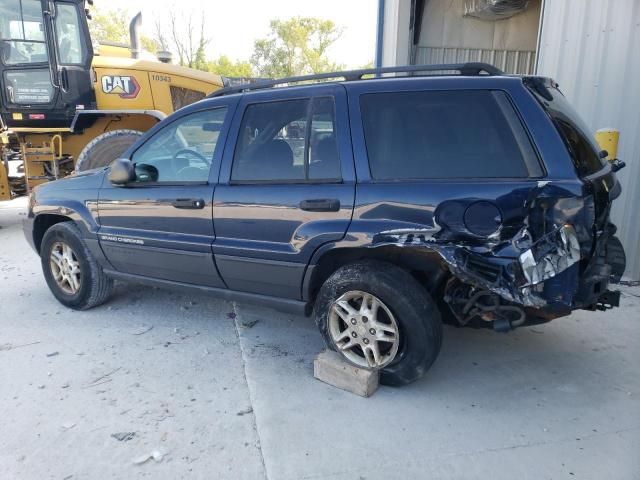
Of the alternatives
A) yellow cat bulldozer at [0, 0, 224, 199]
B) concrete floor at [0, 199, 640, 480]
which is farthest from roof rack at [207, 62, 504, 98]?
yellow cat bulldozer at [0, 0, 224, 199]

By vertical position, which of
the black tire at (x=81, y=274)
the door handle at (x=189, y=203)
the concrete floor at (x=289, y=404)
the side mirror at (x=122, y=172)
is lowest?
the concrete floor at (x=289, y=404)

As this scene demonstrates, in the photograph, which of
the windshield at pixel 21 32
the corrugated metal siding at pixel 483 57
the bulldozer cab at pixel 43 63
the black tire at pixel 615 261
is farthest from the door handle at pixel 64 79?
the black tire at pixel 615 261

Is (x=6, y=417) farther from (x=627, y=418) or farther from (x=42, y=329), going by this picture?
(x=627, y=418)

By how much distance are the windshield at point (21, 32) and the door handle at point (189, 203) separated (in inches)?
Answer: 213

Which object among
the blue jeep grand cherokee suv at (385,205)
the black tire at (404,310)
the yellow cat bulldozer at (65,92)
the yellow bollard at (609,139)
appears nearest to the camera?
the blue jeep grand cherokee suv at (385,205)

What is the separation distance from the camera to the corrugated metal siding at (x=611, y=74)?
486 cm

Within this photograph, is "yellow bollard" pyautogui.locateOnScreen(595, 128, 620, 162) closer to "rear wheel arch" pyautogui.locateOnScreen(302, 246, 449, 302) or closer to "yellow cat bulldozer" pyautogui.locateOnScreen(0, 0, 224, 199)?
"rear wheel arch" pyautogui.locateOnScreen(302, 246, 449, 302)

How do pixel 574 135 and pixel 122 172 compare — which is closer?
pixel 574 135

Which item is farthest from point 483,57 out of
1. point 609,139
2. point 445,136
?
point 445,136

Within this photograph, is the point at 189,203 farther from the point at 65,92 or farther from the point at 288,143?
the point at 65,92

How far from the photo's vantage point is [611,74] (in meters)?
5.02

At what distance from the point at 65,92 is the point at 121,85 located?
86 centimetres

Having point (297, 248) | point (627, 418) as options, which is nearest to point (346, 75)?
point (297, 248)

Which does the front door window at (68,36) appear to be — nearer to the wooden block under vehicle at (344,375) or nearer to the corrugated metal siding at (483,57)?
the corrugated metal siding at (483,57)
